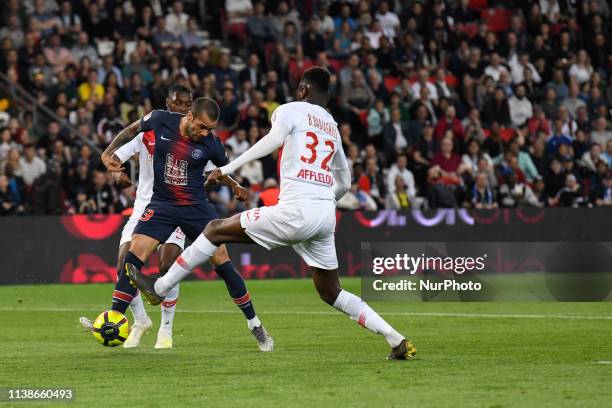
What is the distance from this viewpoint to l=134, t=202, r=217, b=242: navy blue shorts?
462 inches

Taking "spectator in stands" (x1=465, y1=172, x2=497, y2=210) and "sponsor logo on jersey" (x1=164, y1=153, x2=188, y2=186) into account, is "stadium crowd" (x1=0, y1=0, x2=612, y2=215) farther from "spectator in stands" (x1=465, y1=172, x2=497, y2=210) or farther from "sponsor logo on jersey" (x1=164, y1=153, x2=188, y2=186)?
"sponsor logo on jersey" (x1=164, y1=153, x2=188, y2=186)

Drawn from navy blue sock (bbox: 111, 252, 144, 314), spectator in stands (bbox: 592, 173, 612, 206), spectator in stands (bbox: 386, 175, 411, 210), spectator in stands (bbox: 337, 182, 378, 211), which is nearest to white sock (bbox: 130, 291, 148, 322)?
navy blue sock (bbox: 111, 252, 144, 314)

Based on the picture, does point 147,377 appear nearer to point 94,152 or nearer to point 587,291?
point 587,291

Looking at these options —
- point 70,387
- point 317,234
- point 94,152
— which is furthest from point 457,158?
point 70,387

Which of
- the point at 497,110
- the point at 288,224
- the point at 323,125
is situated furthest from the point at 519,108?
the point at 288,224

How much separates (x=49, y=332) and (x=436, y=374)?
5867 mm

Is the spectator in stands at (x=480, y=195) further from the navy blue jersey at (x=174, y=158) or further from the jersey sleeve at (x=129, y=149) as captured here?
the navy blue jersey at (x=174, y=158)

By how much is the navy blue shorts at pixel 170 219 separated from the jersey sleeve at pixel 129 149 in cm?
72

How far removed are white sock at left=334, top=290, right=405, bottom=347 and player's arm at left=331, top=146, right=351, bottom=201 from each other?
2.78 feet

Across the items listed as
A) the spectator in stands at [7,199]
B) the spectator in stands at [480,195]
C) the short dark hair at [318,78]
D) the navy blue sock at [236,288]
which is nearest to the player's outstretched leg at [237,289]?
the navy blue sock at [236,288]

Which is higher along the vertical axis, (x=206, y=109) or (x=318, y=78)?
(x=318, y=78)

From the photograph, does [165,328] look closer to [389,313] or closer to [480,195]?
[389,313]

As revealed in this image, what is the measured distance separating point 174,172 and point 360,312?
93.5 inches

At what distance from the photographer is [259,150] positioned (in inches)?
400
